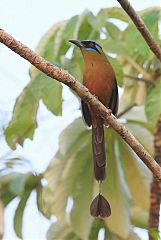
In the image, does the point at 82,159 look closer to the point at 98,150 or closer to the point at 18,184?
the point at 18,184

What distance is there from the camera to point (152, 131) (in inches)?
195

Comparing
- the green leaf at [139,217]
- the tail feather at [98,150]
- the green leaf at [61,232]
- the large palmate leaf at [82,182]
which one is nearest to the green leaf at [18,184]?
the large palmate leaf at [82,182]

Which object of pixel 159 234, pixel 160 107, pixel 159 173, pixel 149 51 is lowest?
pixel 159 234

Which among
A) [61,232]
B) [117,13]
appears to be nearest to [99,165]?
[117,13]

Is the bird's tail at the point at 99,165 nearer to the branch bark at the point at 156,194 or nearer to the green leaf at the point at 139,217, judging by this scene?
the branch bark at the point at 156,194

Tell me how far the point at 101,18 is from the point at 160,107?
67 cm

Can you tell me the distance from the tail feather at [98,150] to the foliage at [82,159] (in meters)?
0.29

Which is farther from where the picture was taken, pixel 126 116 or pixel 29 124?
pixel 126 116

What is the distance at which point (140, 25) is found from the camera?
383 centimetres

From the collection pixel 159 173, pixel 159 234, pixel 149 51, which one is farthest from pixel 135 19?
pixel 159 234

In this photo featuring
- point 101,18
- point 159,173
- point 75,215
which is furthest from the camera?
Result: point 75,215

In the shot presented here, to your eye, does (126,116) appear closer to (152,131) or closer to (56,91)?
(152,131)

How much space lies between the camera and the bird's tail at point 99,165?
3775mm

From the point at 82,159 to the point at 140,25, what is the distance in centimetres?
130
